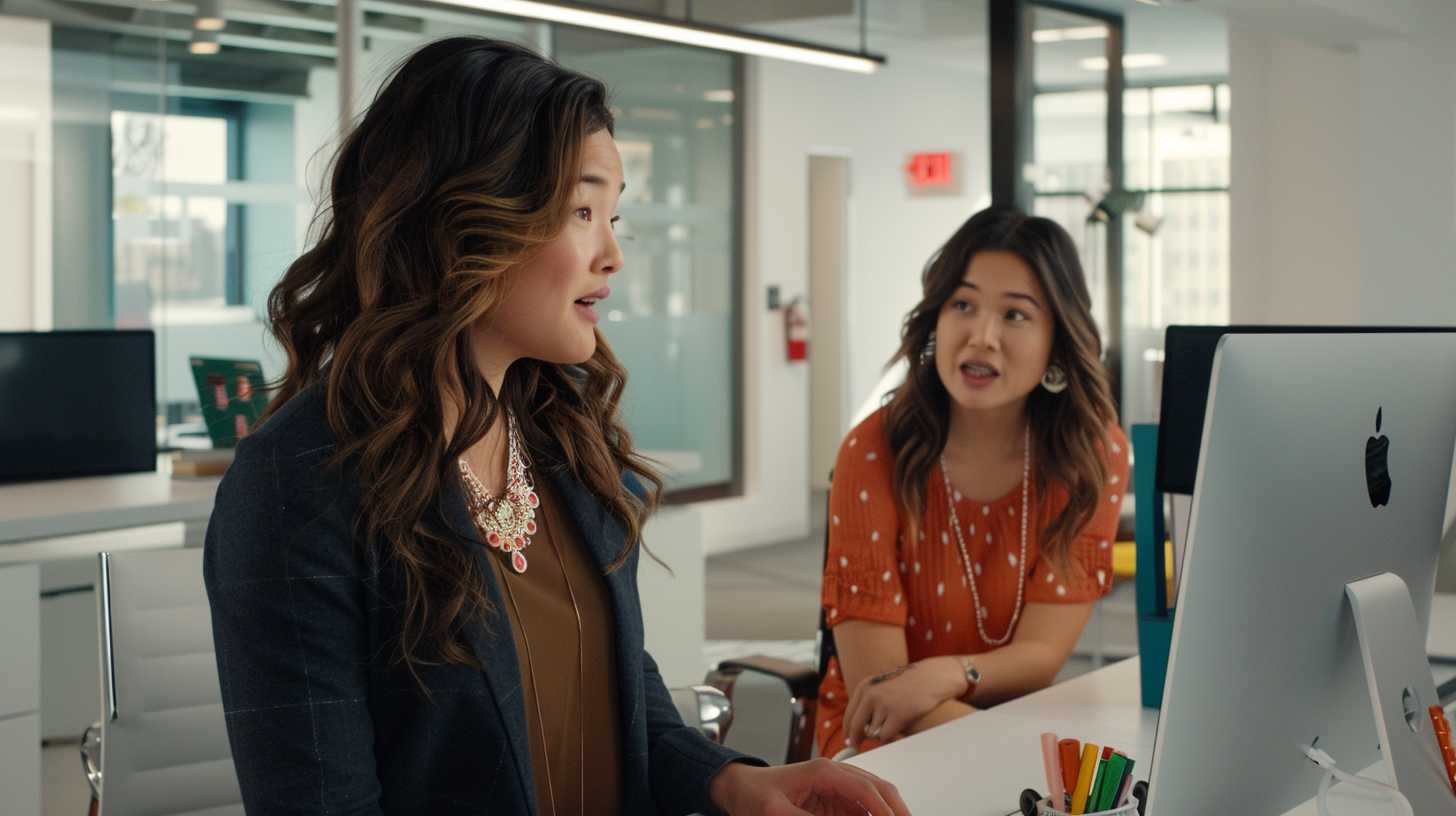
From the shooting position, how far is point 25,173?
5551 millimetres

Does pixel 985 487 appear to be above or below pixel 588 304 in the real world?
below

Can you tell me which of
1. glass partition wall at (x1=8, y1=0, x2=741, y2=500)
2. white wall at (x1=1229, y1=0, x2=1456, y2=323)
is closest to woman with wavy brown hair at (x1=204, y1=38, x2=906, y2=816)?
glass partition wall at (x1=8, y1=0, x2=741, y2=500)

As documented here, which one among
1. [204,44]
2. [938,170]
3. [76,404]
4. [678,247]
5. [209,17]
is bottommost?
[76,404]

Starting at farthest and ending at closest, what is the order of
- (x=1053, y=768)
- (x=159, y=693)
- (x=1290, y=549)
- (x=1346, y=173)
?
1. (x=1346, y=173)
2. (x=159, y=693)
3. (x=1053, y=768)
4. (x=1290, y=549)

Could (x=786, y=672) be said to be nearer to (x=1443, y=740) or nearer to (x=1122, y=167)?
(x=1443, y=740)

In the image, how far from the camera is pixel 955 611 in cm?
257

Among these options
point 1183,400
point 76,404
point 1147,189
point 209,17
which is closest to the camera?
point 1183,400

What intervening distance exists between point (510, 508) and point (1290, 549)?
78 centimetres

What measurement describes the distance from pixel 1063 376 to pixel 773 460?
6592mm

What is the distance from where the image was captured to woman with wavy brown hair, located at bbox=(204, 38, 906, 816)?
1.35 meters

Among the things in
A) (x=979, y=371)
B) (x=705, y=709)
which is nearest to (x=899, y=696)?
(x=705, y=709)

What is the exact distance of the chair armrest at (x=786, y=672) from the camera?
2.67 m

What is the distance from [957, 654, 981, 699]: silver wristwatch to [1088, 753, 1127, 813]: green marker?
0.89m

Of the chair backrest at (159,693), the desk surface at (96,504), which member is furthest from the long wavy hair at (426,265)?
the desk surface at (96,504)
